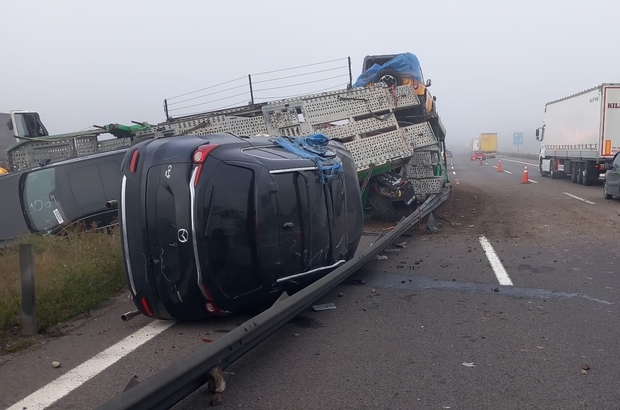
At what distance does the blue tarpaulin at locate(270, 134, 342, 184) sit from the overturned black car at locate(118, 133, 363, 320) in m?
0.55

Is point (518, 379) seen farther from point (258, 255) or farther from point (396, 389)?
point (258, 255)

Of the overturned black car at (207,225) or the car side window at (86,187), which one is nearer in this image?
the overturned black car at (207,225)

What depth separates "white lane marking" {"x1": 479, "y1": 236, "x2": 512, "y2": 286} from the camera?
8.04 m

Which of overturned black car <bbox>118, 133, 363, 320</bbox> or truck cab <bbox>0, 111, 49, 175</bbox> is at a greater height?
truck cab <bbox>0, 111, 49, 175</bbox>

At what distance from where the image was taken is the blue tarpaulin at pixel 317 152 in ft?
22.3

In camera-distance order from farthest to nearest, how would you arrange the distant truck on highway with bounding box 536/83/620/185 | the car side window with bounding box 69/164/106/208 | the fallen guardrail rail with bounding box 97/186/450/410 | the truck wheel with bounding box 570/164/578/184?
the truck wheel with bounding box 570/164/578/184 < the distant truck on highway with bounding box 536/83/620/185 < the car side window with bounding box 69/164/106/208 < the fallen guardrail rail with bounding box 97/186/450/410

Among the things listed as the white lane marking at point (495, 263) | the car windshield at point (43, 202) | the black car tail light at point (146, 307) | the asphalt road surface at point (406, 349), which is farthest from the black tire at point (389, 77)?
the black car tail light at point (146, 307)

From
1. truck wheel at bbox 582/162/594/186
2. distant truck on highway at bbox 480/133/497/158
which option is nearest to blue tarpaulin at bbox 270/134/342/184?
truck wheel at bbox 582/162/594/186

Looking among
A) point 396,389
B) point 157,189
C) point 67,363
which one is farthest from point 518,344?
point 67,363

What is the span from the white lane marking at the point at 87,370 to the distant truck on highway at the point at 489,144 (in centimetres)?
6941

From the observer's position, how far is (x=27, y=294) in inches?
233

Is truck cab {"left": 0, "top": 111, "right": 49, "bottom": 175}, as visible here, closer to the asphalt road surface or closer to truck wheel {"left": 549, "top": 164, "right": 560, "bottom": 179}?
the asphalt road surface

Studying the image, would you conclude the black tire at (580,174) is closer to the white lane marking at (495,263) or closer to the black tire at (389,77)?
the black tire at (389,77)

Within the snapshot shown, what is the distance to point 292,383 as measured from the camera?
464 centimetres
